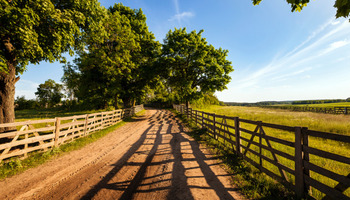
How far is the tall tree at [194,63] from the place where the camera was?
16859 millimetres

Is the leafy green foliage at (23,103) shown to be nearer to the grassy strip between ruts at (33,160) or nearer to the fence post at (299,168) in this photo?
the grassy strip between ruts at (33,160)

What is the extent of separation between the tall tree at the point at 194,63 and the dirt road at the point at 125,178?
39.9ft

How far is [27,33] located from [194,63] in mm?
14781

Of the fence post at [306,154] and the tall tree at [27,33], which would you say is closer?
the fence post at [306,154]

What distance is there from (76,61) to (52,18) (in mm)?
13664

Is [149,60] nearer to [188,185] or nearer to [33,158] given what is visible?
[33,158]

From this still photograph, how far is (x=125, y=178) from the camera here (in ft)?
13.8

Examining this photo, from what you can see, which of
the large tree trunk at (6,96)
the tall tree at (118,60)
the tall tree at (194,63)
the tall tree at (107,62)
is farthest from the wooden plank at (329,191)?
the tall tree at (107,62)

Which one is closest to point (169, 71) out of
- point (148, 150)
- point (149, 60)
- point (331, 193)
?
point (149, 60)

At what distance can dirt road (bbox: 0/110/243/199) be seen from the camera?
348cm

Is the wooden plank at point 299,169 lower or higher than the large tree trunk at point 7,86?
lower

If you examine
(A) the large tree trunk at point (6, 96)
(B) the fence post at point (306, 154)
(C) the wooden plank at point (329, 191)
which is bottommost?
(C) the wooden plank at point (329, 191)

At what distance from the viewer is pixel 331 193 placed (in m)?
2.65

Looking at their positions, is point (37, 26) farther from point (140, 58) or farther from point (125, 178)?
point (140, 58)
